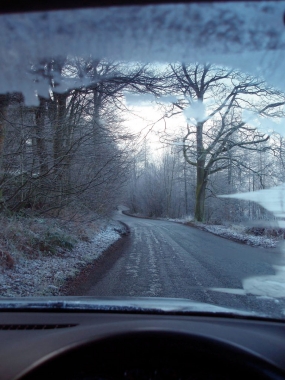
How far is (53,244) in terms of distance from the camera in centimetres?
1154

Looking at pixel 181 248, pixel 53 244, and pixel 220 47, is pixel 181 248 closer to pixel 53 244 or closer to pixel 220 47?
pixel 53 244


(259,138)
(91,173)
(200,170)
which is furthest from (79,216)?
(259,138)

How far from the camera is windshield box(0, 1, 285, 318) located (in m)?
3.41

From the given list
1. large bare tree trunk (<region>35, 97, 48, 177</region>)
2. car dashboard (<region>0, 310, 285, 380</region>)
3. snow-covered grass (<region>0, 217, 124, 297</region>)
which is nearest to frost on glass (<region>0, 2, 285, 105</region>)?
car dashboard (<region>0, 310, 285, 380</region>)

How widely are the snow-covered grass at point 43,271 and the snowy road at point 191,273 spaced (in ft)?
2.47

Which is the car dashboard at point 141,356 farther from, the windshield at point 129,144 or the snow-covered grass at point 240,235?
the snow-covered grass at point 240,235

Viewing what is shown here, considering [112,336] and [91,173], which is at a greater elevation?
[91,173]

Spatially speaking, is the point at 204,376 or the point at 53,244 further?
the point at 53,244

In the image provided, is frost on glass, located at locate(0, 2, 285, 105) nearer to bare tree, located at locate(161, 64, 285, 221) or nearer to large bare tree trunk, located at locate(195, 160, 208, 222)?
bare tree, located at locate(161, 64, 285, 221)

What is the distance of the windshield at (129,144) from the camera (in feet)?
11.2

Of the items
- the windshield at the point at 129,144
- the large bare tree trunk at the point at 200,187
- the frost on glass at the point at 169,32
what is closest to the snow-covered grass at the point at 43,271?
the windshield at the point at 129,144

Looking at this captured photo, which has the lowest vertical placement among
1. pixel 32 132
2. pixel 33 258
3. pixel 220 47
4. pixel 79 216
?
pixel 33 258

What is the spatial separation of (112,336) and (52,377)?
1.37 feet

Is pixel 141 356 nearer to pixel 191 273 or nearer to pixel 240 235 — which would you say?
pixel 191 273
